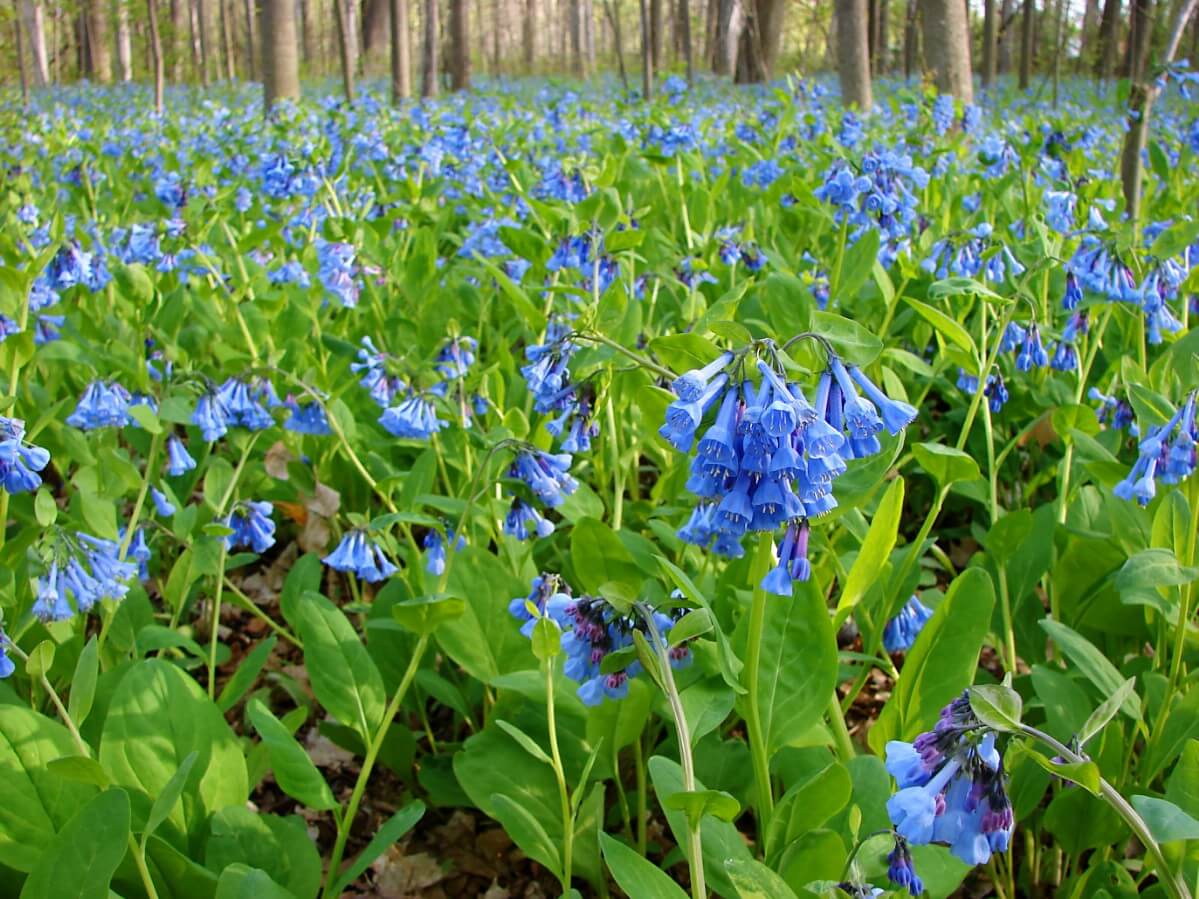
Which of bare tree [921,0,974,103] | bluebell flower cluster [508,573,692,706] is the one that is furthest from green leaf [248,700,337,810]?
bare tree [921,0,974,103]

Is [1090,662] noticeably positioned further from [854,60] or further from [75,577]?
[854,60]

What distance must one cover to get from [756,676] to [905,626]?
1.75 ft

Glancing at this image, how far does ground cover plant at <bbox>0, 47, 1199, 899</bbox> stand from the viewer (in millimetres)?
1191

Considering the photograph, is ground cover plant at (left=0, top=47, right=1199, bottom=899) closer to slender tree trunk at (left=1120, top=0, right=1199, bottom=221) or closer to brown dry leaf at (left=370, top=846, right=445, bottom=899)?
brown dry leaf at (left=370, top=846, right=445, bottom=899)

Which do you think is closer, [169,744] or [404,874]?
[169,744]

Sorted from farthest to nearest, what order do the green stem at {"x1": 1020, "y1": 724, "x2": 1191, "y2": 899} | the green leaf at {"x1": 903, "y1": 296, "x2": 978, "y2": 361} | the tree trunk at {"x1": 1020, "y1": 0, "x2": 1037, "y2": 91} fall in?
1. the tree trunk at {"x1": 1020, "y1": 0, "x2": 1037, "y2": 91}
2. the green leaf at {"x1": 903, "y1": 296, "x2": 978, "y2": 361}
3. the green stem at {"x1": 1020, "y1": 724, "x2": 1191, "y2": 899}

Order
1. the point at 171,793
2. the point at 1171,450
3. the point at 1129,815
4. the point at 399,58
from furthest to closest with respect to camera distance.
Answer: the point at 399,58 → the point at 1171,450 → the point at 171,793 → the point at 1129,815

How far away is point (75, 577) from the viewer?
1.66 m

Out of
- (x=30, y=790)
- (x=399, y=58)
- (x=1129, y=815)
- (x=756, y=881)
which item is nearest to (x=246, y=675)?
(x=30, y=790)

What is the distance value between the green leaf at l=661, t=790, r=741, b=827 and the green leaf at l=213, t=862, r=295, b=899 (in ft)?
1.64

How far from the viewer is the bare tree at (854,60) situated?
762 cm

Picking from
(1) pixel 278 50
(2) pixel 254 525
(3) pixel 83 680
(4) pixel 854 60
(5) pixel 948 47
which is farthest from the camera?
(1) pixel 278 50

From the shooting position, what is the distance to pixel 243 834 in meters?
1.51

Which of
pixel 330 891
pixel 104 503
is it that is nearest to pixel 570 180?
pixel 104 503
